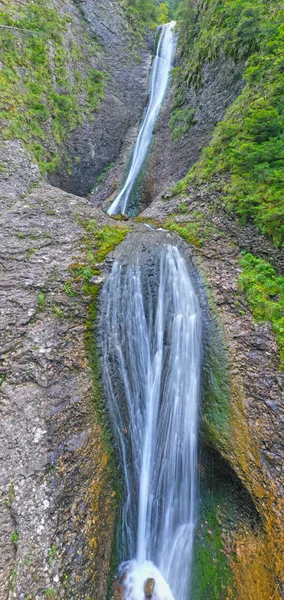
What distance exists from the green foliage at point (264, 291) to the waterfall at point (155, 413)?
3.36 ft

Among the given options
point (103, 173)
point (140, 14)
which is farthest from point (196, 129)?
point (140, 14)

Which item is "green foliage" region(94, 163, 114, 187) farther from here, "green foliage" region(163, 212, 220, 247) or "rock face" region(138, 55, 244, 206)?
"green foliage" region(163, 212, 220, 247)

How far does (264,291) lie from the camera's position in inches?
201

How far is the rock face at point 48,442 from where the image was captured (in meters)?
3.08

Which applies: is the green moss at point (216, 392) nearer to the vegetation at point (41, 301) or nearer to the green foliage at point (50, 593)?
the green foliage at point (50, 593)

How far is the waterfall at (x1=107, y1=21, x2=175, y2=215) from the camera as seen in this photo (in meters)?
11.2

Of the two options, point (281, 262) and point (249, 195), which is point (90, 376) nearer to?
point (281, 262)

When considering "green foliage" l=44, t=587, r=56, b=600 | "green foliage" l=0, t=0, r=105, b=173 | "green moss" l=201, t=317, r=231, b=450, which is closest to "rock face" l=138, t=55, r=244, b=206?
"green foliage" l=0, t=0, r=105, b=173

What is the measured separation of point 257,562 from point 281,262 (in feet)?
15.0

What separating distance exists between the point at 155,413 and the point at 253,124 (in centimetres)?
646

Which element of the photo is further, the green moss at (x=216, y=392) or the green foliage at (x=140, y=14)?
the green foliage at (x=140, y=14)

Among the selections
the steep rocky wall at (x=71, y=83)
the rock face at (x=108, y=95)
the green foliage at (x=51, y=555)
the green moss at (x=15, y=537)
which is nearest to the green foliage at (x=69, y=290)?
the green moss at (x=15, y=537)

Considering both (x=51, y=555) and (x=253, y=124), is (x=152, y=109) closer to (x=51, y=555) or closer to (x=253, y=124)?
(x=253, y=124)

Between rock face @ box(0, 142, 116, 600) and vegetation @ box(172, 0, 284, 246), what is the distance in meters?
4.08
